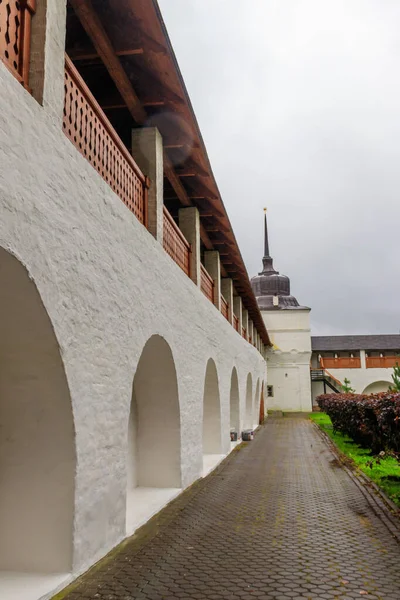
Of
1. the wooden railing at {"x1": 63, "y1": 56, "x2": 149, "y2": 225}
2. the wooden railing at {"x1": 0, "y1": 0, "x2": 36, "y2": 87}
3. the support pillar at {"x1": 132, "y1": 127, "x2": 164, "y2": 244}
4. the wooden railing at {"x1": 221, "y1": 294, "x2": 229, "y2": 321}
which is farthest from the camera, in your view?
the wooden railing at {"x1": 221, "y1": 294, "x2": 229, "y2": 321}

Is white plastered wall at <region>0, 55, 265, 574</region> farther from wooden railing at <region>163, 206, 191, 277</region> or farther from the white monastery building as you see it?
wooden railing at <region>163, 206, 191, 277</region>

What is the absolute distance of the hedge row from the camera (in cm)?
771

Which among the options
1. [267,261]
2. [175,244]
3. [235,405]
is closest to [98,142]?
[175,244]

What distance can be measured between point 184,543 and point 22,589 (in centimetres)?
192

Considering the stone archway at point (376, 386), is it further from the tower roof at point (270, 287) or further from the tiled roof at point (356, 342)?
the tower roof at point (270, 287)

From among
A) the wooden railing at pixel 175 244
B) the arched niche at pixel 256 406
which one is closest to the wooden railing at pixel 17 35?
the wooden railing at pixel 175 244

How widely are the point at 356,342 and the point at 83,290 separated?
38.3m

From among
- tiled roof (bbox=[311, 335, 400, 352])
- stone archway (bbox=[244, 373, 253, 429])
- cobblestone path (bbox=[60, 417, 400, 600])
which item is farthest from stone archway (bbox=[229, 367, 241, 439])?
tiled roof (bbox=[311, 335, 400, 352])

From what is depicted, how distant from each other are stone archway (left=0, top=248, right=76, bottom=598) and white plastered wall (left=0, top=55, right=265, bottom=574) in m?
0.08

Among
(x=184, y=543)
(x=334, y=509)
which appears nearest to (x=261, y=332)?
(x=334, y=509)

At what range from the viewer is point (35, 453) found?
159 inches

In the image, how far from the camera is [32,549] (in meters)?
3.93

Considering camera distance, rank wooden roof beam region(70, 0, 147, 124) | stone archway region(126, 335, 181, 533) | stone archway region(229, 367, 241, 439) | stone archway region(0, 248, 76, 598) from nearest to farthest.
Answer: stone archway region(0, 248, 76, 598) → wooden roof beam region(70, 0, 147, 124) → stone archway region(126, 335, 181, 533) → stone archway region(229, 367, 241, 439)

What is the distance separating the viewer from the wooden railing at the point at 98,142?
457cm
